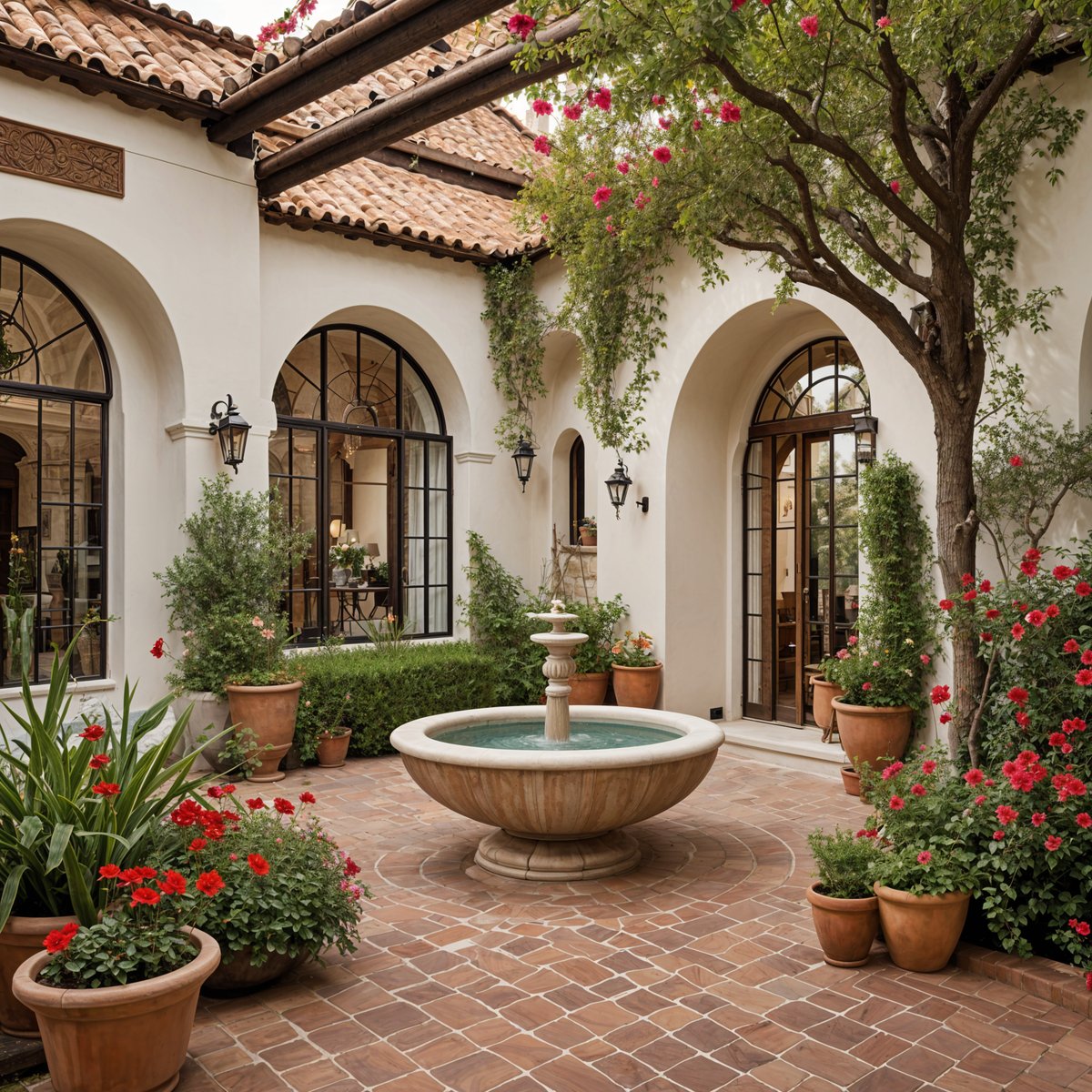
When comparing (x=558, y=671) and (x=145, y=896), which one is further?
(x=558, y=671)

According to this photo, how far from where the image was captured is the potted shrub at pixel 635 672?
915cm

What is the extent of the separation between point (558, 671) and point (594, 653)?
390 cm

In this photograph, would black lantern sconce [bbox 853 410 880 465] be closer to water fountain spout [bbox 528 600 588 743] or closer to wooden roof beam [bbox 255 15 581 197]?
water fountain spout [bbox 528 600 588 743]

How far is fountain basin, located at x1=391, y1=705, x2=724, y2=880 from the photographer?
4895 millimetres

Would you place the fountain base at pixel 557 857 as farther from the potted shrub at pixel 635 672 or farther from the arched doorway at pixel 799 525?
the arched doorway at pixel 799 525

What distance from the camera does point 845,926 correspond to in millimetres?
4121

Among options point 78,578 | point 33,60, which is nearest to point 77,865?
point 78,578

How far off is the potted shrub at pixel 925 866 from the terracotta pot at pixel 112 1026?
282 centimetres

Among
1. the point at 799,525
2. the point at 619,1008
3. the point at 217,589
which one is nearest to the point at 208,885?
the point at 619,1008

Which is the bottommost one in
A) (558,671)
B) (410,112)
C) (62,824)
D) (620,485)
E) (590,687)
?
(590,687)

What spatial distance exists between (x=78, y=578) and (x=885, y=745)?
6554mm

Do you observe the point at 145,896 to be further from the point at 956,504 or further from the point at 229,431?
the point at 229,431

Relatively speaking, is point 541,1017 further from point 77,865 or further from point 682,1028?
point 77,865

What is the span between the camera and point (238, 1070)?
3.34 meters
